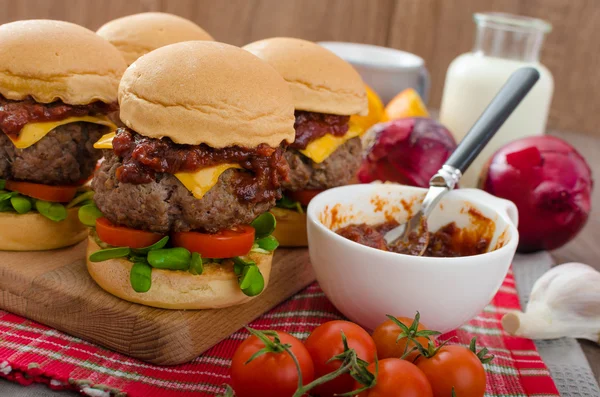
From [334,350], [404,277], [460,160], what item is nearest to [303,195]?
[460,160]

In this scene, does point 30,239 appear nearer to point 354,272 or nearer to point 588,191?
point 354,272

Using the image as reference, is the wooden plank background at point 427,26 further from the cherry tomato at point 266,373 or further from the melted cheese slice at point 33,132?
the cherry tomato at point 266,373

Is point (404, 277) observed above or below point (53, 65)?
below

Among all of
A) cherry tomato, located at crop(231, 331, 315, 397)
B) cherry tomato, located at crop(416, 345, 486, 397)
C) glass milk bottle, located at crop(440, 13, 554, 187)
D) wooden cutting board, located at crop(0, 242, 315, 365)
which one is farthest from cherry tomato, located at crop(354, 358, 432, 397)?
glass milk bottle, located at crop(440, 13, 554, 187)

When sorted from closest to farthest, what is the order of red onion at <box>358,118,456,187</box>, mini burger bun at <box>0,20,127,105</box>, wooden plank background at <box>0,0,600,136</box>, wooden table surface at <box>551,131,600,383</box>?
mini burger bun at <box>0,20,127,105</box> → wooden table surface at <box>551,131,600,383</box> → red onion at <box>358,118,456,187</box> → wooden plank background at <box>0,0,600,136</box>

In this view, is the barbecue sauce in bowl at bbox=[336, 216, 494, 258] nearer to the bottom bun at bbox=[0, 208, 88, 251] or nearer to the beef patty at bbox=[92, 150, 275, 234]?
the beef patty at bbox=[92, 150, 275, 234]

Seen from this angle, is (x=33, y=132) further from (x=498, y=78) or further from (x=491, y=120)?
(x=498, y=78)
